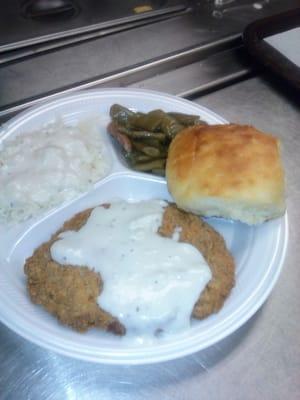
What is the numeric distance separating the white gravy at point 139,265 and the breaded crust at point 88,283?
3 centimetres

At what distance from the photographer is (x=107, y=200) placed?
6.78 feet

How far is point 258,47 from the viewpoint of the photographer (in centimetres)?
272

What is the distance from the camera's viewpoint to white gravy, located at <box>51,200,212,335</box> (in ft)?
4.99

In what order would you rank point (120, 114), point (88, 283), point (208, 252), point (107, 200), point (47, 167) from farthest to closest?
point (120, 114)
point (107, 200)
point (47, 167)
point (208, 252)
point (88, 283)

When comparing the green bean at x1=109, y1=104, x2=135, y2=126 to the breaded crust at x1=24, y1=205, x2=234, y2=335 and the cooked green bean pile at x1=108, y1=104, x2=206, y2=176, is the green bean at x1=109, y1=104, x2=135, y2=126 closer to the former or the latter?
the cooked green bean pile at x1=108, y1=104, x2=206, y2=176

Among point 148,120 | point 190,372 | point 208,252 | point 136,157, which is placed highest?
point 148,120

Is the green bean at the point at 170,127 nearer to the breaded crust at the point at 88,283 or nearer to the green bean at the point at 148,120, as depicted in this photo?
the green bean at the point at 148,120

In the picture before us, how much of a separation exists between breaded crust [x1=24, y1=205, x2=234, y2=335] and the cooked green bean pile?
38 centimetres

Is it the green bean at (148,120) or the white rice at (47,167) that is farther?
the green bean at (148,120)

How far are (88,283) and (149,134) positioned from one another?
813 millimetres

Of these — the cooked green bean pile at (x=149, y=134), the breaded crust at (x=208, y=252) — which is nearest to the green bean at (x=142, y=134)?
the cooked green bean pile at (x=149, y=134)

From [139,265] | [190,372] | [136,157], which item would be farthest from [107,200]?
[190,372]

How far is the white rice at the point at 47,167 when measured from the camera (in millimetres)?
1885

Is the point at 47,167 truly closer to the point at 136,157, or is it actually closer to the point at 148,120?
the point at 136,157
